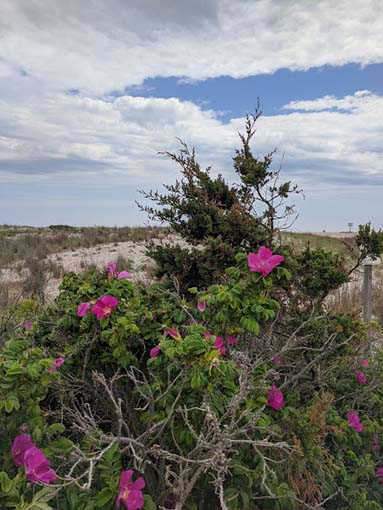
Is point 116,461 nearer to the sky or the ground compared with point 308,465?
nearer to the sky

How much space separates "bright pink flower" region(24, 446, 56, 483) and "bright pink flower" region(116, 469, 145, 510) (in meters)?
0.22

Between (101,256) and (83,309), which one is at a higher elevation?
(83,309)

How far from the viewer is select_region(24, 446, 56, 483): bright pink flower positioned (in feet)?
4.55

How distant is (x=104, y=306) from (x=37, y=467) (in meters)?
0.73

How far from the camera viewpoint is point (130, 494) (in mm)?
1420

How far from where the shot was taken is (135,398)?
224cm

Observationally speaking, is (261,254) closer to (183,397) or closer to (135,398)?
(183,397)

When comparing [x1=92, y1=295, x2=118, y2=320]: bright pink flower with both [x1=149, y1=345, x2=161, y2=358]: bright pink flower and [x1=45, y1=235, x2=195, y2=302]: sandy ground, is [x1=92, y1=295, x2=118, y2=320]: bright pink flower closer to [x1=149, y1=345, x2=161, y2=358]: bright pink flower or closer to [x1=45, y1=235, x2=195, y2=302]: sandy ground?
[x1=149, y1=345, x2=161, y2=358]: bright pink flower

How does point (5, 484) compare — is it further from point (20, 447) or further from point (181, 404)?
point (181, 404)

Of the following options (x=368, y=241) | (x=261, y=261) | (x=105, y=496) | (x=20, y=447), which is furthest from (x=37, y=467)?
(x=368, y=241)

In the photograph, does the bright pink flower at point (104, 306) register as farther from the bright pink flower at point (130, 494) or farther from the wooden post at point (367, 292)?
the wooden post at point (367, 292)

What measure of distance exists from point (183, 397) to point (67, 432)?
985mm

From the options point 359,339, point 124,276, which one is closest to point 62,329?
point 124,276

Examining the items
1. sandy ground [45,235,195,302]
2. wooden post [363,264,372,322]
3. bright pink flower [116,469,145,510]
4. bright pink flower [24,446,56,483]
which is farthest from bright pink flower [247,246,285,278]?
sandy ground [45,235,195,302]
